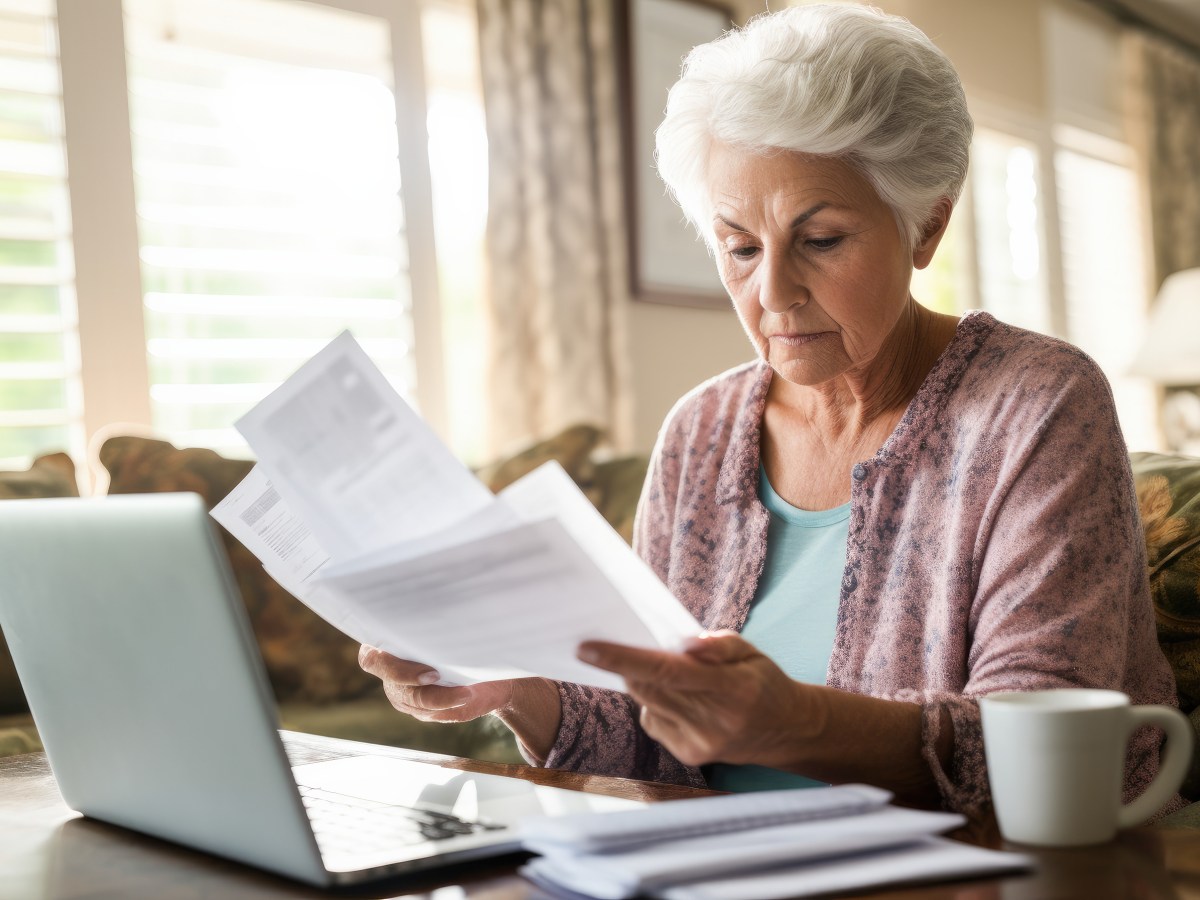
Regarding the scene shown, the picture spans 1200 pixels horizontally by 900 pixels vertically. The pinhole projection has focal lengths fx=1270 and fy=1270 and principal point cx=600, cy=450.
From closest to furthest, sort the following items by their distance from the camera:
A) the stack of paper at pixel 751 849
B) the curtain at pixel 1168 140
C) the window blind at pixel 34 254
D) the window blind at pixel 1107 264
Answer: the stack of paper at pixel 751 849, the window blind at pixel 34 254, the window blind at pixel 1107 264, the curtain at pixel 1168 140

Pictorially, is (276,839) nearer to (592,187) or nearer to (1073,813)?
(1073,813)

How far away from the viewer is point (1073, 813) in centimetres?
66

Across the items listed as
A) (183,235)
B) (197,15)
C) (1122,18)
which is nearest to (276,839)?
(183,235)

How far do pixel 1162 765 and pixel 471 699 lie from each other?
1.75 feet

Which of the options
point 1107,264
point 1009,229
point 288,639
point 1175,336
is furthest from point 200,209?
point 1107,264

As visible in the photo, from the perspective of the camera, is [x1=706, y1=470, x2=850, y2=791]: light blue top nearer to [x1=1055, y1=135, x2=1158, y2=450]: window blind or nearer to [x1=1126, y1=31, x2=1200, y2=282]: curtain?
[x1=1055, y1=135, x2=1158, y2=450]: window blind

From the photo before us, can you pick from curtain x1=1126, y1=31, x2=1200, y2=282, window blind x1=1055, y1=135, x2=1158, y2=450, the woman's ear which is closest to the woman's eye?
the woman's ear

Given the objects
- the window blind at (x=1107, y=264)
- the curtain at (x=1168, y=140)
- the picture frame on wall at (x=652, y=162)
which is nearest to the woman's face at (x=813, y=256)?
the picture frame on wall at (x=652, y=162)

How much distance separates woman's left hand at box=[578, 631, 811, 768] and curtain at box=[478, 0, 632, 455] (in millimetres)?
2320

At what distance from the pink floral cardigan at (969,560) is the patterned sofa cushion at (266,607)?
1052 mm

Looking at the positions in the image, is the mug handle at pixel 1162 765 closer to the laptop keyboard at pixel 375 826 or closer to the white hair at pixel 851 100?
the laptop keyboard at pixel 375 826

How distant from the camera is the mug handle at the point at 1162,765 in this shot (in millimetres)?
678

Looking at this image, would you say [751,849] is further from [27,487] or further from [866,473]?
[27,487]

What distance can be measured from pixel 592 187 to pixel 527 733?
2460 mm
